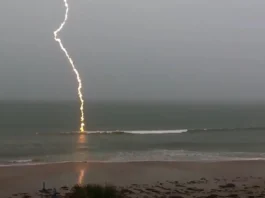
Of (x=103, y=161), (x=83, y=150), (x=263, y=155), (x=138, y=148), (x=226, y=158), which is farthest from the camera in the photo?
(x=138, y=148)

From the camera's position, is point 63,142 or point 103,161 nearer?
point 103,161

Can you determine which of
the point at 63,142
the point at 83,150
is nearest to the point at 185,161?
the point at 83,150

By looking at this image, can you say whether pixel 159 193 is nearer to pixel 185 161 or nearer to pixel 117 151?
pixel 185 161

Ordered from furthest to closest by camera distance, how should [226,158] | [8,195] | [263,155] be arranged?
[263,155] → [226,158] → [8,195]

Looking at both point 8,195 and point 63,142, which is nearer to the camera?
point 8,195

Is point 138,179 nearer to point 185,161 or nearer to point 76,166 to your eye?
point 76,166

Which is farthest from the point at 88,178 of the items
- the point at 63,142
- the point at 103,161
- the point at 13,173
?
the point at 63,142
